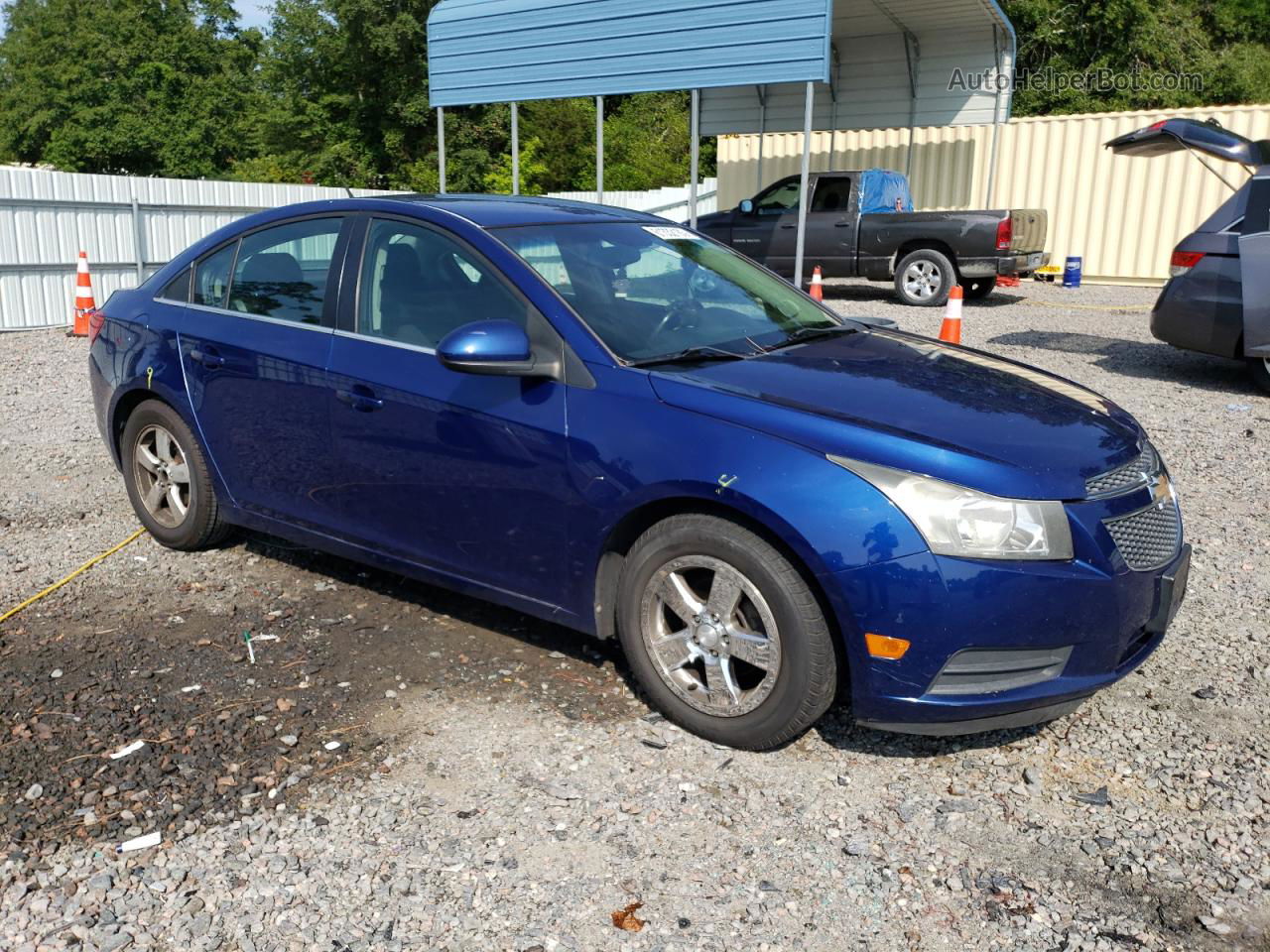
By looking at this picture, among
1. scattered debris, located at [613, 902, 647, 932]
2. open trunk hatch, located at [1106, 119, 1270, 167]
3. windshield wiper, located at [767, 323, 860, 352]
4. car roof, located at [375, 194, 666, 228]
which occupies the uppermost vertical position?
open trunk hatch, located at [1106, 119, 1270, 167]

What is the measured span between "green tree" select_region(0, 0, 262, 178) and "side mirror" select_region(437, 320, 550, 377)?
5799 cm


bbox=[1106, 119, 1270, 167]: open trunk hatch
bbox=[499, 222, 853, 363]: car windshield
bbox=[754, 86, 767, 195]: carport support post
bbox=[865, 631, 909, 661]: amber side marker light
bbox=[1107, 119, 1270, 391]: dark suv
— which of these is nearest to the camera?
bbox=[865, 631, 909, 661]: amber side marker light

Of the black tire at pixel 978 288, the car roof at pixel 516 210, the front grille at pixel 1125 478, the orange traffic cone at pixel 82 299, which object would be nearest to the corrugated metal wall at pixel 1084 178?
the black tire at pixel 978 288

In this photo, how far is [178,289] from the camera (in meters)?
5.13

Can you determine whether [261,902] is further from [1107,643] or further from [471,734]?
[1107,643]

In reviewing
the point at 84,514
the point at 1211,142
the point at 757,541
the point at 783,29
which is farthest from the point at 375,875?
the point at 783,29

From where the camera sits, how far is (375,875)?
114 inches

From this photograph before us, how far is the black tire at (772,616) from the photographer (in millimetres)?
3250

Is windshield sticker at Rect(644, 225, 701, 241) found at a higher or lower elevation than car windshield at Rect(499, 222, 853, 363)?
higher

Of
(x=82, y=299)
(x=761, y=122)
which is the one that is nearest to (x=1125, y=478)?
(x=82, y=299)

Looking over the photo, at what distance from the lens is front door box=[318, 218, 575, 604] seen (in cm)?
Answer: 376

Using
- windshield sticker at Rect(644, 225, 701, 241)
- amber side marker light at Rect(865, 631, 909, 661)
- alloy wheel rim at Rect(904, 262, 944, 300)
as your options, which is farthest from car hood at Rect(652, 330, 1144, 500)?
alloy wheel rim at Rect(904, 262, 944, 300)

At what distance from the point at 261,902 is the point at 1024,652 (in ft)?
6.91

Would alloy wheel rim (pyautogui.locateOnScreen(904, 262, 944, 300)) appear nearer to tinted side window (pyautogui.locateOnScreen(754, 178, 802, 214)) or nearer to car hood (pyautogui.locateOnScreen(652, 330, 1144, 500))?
tinted side window (pyautogui.locateOnScreen(754, 178, 802, 214))
